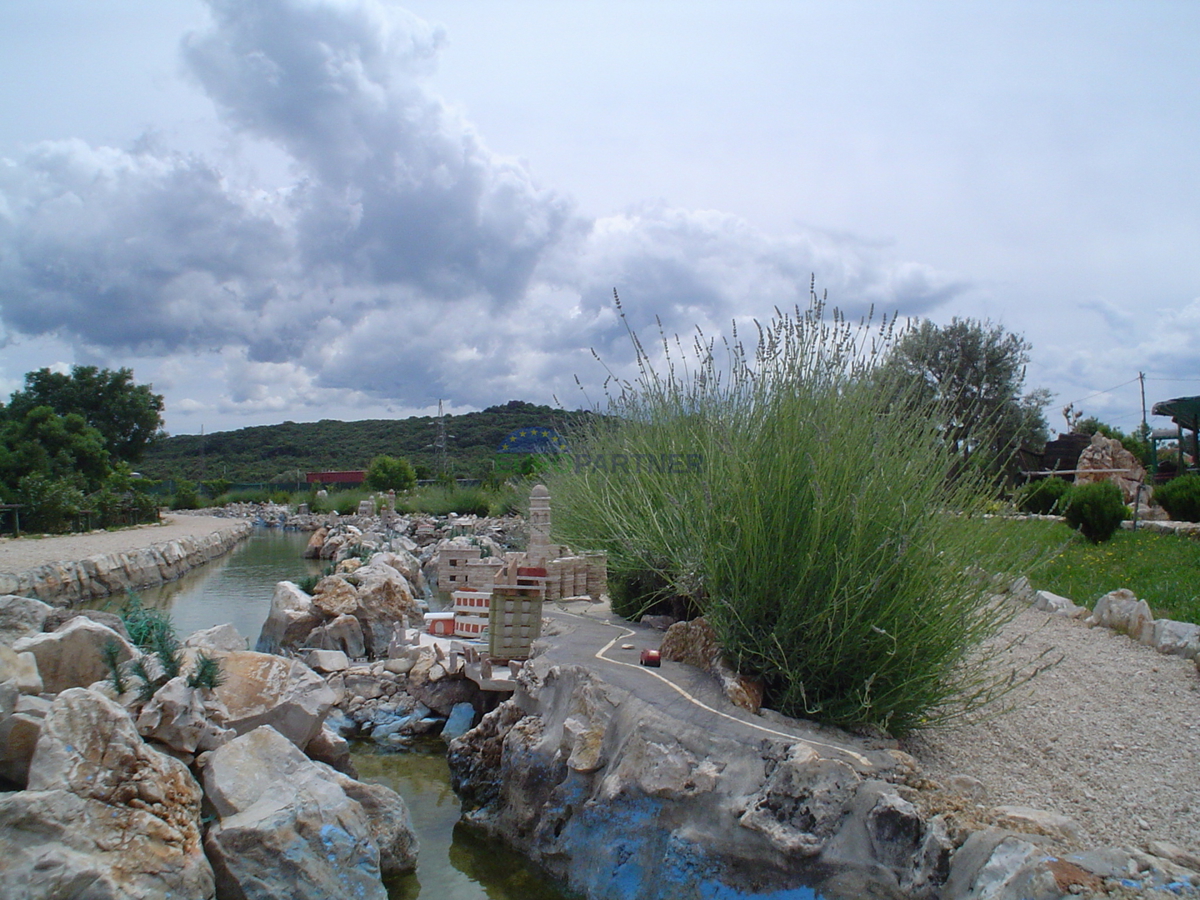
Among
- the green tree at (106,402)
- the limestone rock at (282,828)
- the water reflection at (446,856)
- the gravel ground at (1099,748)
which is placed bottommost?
the water reflection at (446,856)

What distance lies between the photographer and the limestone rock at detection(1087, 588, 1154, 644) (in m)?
5.43

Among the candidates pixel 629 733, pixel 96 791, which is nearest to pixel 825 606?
pixel 629 733

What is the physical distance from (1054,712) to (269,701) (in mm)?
4651

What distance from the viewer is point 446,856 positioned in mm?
4238

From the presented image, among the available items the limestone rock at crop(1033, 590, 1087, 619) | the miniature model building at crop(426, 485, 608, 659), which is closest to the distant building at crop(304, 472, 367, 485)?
the miniature model building at crop(426, 485, 608, 659)

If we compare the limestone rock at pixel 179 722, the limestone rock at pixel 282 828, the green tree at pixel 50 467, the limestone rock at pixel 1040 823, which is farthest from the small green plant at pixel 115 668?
the green tree at pixel 50 467

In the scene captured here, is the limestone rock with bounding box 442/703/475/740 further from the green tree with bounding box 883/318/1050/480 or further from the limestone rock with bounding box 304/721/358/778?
the green tree with bounding box 883/318/1050/480

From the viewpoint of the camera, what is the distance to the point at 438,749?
5.88m

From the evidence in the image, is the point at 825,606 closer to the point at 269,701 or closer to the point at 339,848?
the point at 339,848

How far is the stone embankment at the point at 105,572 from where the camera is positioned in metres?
10.2

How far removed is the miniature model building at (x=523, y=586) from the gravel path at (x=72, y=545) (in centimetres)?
712

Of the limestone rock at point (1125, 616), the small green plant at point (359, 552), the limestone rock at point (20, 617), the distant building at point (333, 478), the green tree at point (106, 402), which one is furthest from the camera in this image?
the distant building at point (333, 478)

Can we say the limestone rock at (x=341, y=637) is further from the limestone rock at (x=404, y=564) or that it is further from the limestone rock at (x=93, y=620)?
the limestone rock at (x=404, y=564)

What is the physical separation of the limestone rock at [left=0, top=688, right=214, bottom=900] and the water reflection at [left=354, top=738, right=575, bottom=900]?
1.26 m
